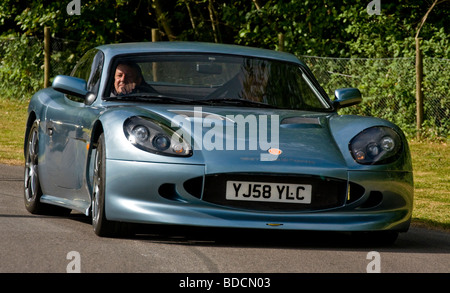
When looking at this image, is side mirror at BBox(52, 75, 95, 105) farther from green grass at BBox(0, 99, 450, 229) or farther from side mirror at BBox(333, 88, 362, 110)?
green grass at BBox(0, 99, 450, 229)

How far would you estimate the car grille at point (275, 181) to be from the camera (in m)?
6.07

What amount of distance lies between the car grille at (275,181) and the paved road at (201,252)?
0.86 ft

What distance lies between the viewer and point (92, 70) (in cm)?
786

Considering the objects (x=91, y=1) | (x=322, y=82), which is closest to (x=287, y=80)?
(x=322, y=82)

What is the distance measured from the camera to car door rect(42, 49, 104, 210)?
6.90 metres

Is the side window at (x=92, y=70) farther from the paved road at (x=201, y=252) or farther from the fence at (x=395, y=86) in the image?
the fence at (x=395, y=86)

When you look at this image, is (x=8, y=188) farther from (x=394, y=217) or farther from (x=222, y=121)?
(x=394, y=217)

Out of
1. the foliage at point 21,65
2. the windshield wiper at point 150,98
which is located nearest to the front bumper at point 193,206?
the windshield wiper at point 150,98

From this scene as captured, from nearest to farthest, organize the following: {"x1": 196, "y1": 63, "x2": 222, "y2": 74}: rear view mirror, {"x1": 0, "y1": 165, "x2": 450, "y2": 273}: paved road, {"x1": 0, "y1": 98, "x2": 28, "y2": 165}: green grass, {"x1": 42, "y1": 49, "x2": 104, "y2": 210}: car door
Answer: {"x1": 0, "y1": 165, "x2": 450, "y2": 273}: paved road
{"x1": 42, "y1": 49, "x2": 104, "y2": 210}: car door
{"x1": 196, "y1": 63, "x2": 222, "y2": 74}: rear view mirror
{"x1": 0, "y1": 98, "x2": 28, "y2": 165}: green grass

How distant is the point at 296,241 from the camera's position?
664 cm

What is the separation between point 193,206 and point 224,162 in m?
0.32

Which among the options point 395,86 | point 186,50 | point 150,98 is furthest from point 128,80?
point 395,86

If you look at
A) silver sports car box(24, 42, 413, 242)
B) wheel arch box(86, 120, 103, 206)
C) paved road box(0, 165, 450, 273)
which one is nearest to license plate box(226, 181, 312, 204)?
silver sports car box(24, 42, 413, 242)
